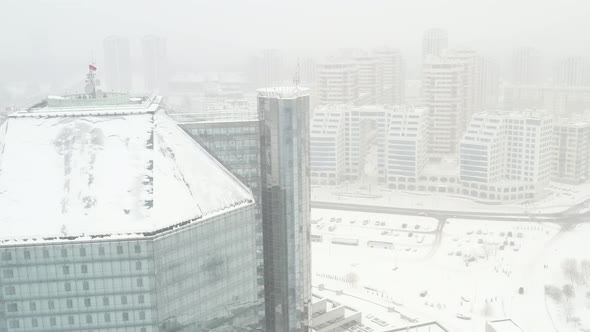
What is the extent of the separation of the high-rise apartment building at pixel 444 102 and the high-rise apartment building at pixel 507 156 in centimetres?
1419

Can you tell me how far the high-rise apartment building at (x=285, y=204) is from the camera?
35062 millimetres

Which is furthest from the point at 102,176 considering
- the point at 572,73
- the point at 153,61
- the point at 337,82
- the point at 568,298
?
the point at 153,61

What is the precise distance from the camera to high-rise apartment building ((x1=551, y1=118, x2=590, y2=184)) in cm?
8469

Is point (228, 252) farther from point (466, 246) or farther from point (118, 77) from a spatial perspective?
point (118, 77)

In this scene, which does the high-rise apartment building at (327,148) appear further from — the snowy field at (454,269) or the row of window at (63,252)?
the row of window at (63,252)

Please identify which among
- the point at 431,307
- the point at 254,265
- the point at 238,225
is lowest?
the point at 431,307

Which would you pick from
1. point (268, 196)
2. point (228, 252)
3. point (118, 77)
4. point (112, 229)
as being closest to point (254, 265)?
point (228, 252)

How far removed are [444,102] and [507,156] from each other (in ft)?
57.5

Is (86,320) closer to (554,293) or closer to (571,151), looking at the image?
(554,293)

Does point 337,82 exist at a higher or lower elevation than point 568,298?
higher

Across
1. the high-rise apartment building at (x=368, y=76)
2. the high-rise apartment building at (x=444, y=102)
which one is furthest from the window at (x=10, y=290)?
the high-rise apartment building at (x=368, y=76)

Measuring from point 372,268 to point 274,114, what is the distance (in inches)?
1077

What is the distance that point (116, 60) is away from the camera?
148125mm

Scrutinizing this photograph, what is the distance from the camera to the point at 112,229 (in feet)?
89.7
